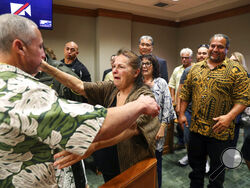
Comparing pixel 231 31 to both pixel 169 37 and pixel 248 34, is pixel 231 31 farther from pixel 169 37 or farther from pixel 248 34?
pixel 169 37

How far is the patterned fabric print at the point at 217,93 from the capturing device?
1.71m

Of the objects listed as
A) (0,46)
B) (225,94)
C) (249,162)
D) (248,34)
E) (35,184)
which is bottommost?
(249,162)

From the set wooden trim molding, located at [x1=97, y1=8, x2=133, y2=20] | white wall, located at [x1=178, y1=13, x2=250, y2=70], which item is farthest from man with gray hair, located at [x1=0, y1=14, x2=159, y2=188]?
white wall, located at [x1=178, y1=13, x2=250, y2=70]

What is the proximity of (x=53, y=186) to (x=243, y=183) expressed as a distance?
253cm

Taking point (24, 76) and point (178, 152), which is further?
point (178, 152)

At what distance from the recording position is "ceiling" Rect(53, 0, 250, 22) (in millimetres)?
4773

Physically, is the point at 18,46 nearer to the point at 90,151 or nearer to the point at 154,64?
the point at 90,151

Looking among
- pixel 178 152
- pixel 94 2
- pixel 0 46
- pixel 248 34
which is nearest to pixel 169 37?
pixel 248 34

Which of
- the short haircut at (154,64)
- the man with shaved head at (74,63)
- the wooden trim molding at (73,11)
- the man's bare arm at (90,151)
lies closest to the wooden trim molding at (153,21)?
the wooden trim molding at (73,11)

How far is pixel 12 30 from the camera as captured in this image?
67 centimetres

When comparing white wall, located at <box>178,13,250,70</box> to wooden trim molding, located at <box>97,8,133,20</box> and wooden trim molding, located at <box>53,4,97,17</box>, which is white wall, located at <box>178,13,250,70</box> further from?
wooden trim molding, located at <box>53,4,97,17</box>

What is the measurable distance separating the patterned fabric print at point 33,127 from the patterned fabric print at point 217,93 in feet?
4.56

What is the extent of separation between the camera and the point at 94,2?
187 inches

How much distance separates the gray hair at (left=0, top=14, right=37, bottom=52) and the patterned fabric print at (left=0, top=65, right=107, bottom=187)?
9 centimetres
